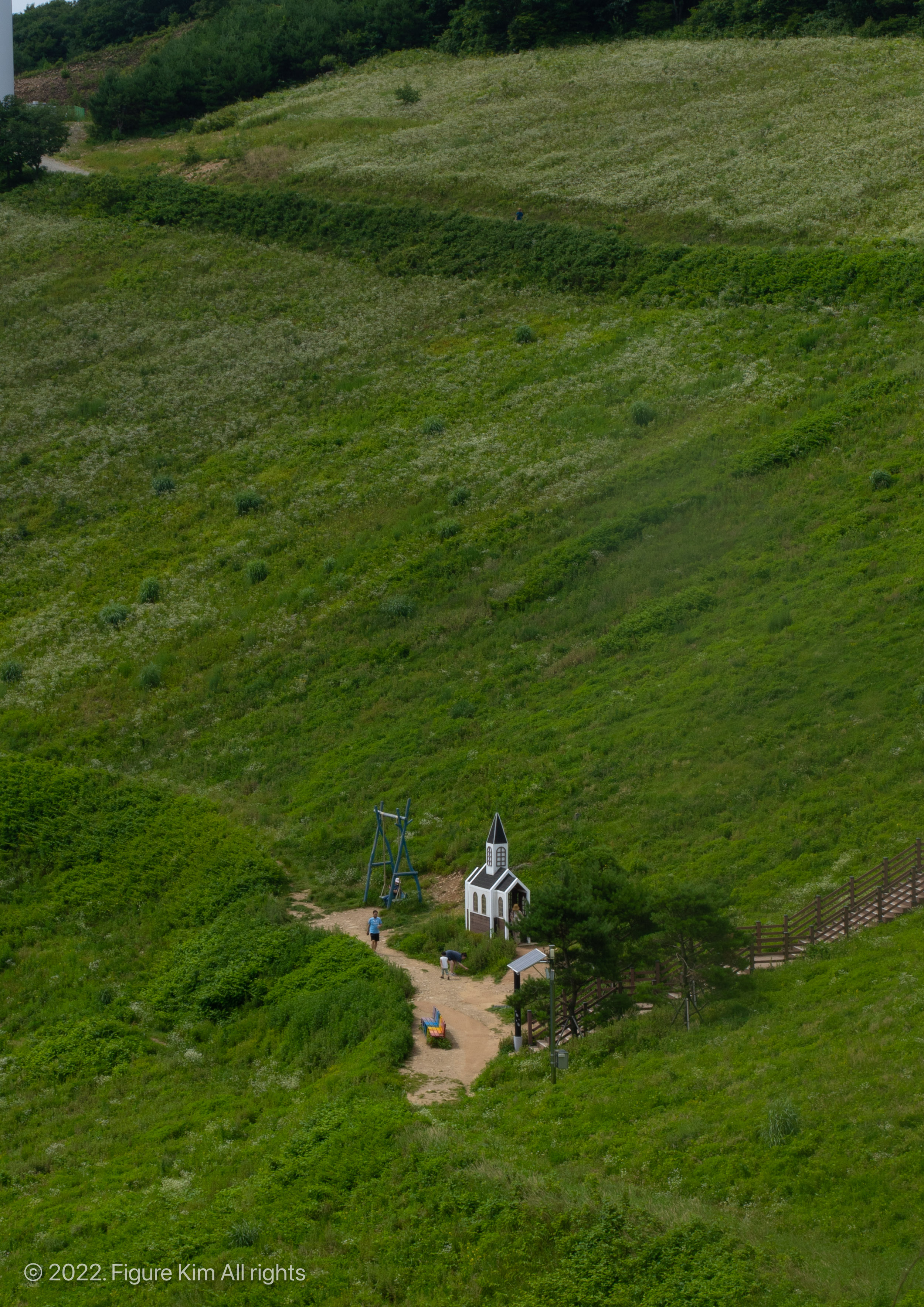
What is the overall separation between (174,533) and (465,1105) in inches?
1430

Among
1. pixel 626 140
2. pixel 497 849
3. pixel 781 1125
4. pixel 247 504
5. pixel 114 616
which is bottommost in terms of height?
pixel 497 849

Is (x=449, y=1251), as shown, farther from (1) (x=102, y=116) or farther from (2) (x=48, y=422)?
(1) (x=102, y=116)

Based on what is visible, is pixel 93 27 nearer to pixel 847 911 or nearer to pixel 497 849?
pixel 497 849

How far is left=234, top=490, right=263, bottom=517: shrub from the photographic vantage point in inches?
2127

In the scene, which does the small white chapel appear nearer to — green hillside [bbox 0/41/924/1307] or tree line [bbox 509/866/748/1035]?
green hillside [bbox 0/41/924/1307]

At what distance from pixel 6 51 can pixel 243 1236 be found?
333 ft

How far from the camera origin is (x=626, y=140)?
7894 centimetres

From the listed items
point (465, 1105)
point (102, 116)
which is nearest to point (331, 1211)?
point (465, 1105)

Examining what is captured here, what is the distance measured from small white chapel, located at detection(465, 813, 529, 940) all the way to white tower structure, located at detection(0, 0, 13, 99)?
87.0 meters

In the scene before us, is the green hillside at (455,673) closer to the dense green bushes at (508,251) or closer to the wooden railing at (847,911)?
the dense green bushes at (508,251)

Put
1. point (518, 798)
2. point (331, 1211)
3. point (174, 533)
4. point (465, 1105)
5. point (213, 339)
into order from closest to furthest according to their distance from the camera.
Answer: point (331, 1211), point (465, 1105), point (518, 798), point (174, 533), point (213, 339)

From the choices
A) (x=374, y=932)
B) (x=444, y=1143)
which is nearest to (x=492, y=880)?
(x=374, y=932)

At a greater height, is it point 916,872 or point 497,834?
point 916,872

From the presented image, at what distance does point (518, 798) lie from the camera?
34.6 m
